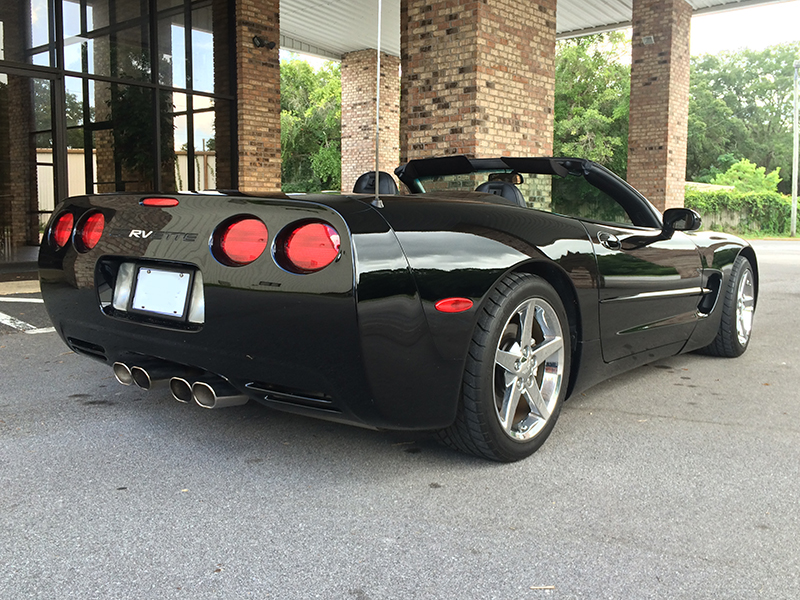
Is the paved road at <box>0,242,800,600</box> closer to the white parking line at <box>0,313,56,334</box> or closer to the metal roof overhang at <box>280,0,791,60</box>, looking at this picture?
the white parking line at <box>0,313,56,334</box>

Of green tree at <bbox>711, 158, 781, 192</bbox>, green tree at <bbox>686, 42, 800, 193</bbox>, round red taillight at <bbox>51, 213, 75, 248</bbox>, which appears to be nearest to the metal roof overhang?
round red taillight at <bbox>51, 213, 75, 248</bbox>

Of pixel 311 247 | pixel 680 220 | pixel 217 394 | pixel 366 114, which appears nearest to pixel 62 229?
pixel 217 394

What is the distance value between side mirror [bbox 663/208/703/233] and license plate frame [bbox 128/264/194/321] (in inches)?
94.1

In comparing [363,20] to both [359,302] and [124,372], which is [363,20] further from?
[359,302]

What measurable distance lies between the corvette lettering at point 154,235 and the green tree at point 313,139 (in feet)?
128

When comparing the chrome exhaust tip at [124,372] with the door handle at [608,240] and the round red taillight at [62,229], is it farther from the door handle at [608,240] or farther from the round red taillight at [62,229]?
the door handle at [608,240]

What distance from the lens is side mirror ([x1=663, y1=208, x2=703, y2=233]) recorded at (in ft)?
12.1

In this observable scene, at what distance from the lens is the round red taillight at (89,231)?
2.89m

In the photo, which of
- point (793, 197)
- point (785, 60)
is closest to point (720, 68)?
point (785, 60)

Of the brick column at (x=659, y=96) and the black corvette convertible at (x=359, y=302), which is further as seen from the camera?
the brick column at (x=659, y=96)

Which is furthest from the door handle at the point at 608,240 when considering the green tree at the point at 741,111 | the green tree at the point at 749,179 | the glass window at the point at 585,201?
the green tree at the point at 741,111

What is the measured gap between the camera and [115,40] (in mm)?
11828

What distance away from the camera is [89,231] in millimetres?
2922

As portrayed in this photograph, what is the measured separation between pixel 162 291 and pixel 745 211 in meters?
36.6
